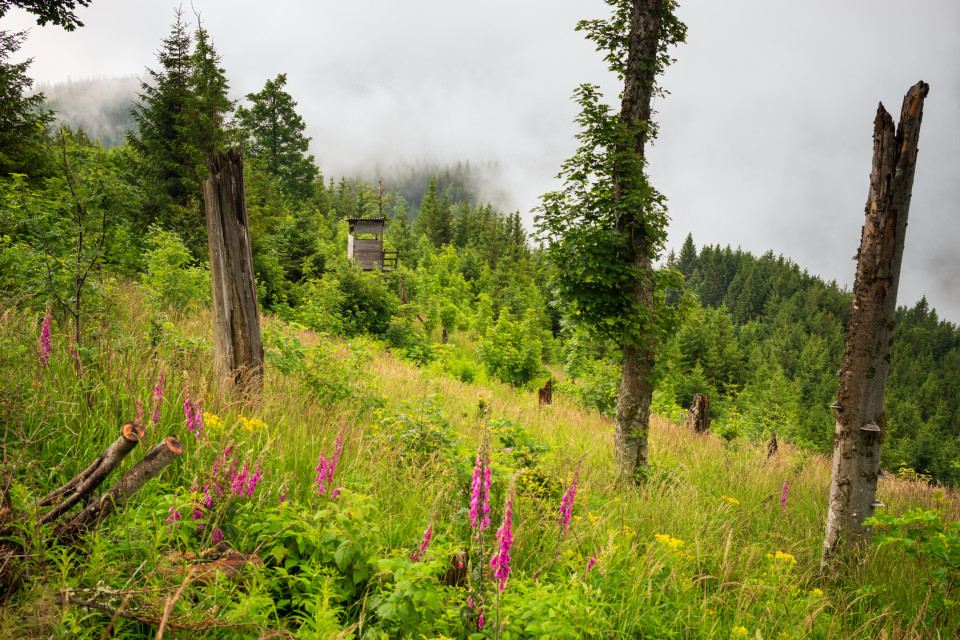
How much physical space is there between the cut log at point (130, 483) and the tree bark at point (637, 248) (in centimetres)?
493

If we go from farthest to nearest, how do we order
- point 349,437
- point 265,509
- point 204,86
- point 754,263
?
point 754,263 < point 204,86 < point 349,437 < point 265,509

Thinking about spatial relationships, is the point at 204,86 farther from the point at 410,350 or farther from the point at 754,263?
the point at 754,263

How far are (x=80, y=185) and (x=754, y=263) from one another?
487 feet

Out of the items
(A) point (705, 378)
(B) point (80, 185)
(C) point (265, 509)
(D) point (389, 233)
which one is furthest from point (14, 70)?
(A) point (705, 378)

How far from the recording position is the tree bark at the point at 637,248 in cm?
568

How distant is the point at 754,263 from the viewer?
417 feet

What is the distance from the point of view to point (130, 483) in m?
1.98

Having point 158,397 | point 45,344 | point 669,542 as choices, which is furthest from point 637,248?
point 45,344

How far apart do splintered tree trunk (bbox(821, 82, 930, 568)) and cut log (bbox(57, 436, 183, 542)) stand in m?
4.94

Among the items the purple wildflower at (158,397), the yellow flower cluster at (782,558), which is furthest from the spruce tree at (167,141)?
the yellow flower cluster at (782,558)

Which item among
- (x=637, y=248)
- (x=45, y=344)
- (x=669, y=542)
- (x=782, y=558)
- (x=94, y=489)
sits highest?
(x=637, y=248)

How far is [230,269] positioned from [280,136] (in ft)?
102

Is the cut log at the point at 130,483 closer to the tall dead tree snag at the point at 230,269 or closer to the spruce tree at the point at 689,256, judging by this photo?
the tall dead tree snag at the point at 230,269

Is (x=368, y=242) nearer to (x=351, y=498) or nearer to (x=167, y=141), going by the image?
(x=167, y=141)
